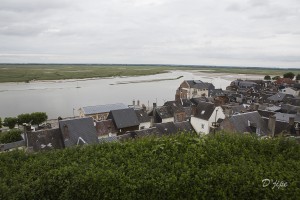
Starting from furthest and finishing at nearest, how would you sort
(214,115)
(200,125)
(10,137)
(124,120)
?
(124,120) < (10,137) < (200,125) < (214,115)

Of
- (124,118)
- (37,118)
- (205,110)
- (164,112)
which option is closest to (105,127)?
(124,118)

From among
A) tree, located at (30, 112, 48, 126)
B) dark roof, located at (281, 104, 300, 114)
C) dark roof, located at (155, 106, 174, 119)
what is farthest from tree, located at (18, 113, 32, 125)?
dark roof, located at (281, 104, 300, 114)

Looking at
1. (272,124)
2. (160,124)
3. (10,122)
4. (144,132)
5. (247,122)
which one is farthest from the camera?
(10,122)

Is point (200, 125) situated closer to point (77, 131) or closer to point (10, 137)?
point (77, 131)

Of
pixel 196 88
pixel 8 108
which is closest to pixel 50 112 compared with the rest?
pixel 8 108

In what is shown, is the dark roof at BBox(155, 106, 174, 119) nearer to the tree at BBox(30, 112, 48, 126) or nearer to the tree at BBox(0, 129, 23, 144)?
the tree at BBox(0, 129, 23, 144)
